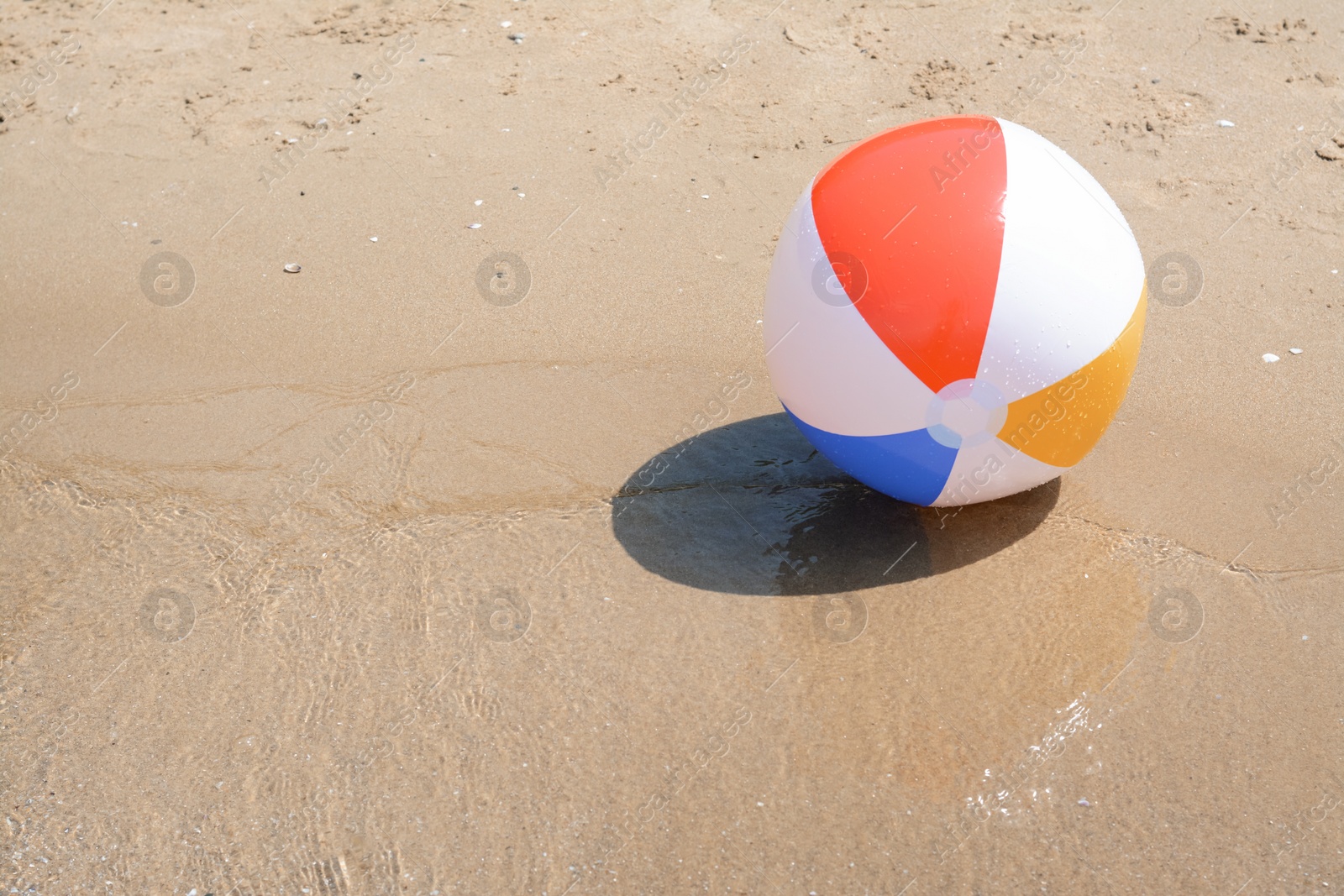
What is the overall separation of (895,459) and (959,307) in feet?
2.39

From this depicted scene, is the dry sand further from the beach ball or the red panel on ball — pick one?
the red panel on ball

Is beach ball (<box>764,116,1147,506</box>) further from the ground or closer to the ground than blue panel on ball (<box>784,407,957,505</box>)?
further from the ground

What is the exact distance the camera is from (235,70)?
8680 mm

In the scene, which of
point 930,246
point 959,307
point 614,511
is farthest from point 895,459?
point 614,511

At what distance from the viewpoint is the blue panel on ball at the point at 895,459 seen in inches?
175

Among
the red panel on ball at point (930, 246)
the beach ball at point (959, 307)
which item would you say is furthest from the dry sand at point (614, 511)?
the red panel on ball at point (930, 246)

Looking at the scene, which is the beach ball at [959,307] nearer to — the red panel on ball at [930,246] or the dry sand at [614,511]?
the red panel on ball at [930,246]

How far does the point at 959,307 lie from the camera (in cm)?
418

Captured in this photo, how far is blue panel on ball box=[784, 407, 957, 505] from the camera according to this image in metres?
4.46

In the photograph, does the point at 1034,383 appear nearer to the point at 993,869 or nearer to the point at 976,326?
the point at 976,326

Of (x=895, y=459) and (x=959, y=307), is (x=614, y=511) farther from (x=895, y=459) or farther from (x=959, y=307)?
(x=959, y=307)

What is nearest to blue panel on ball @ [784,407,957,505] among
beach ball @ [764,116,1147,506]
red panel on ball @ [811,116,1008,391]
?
beach ball @ [764,116,1147,506]

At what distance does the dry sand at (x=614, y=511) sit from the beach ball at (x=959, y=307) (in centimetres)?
77

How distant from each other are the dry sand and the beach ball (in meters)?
0.77
